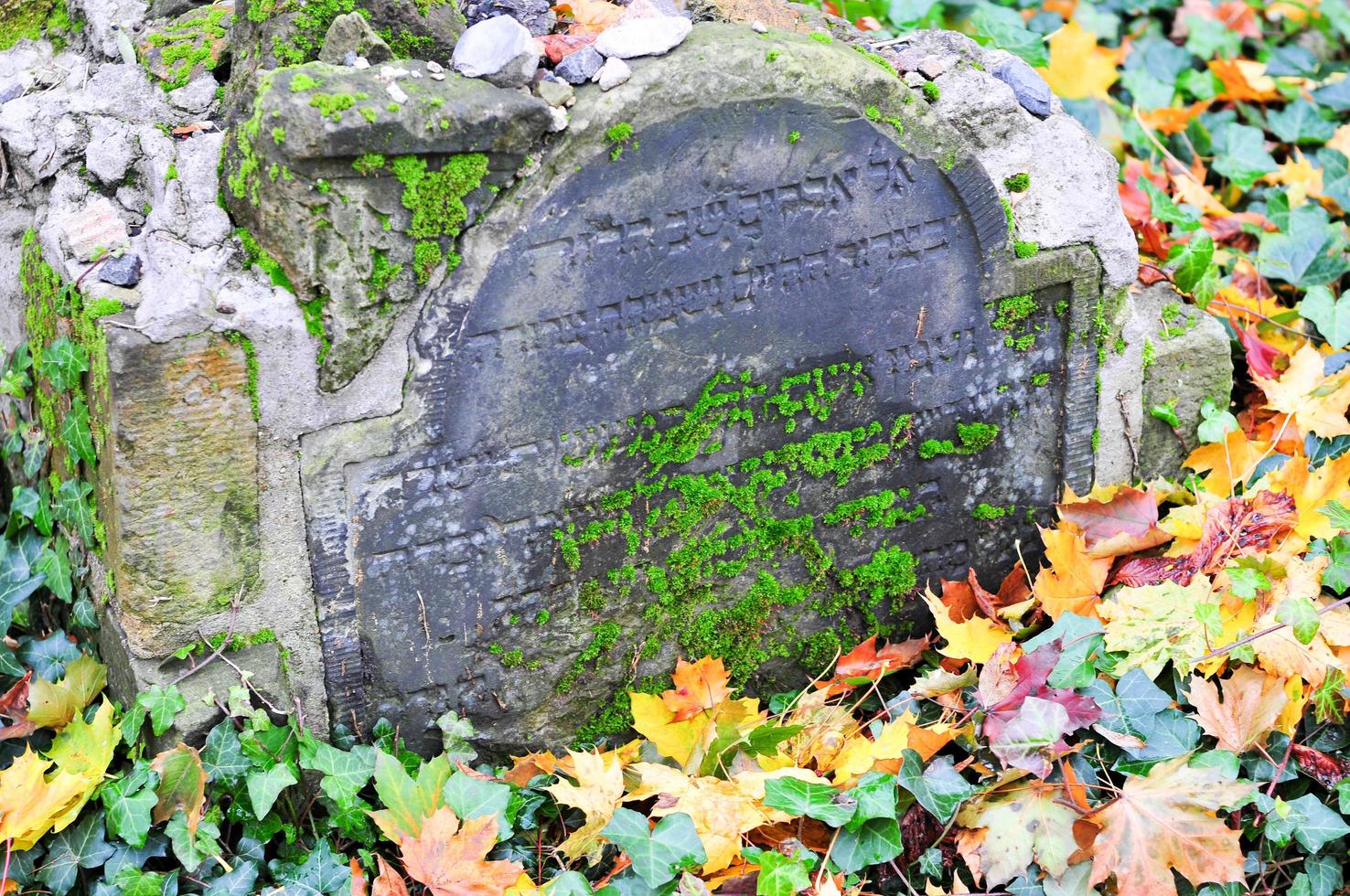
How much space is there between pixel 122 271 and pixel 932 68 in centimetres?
166

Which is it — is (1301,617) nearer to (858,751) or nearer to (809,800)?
(858,751)

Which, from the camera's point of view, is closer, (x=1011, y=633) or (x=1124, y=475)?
(x=1011, y=633)

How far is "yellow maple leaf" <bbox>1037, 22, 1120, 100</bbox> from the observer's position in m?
4.03

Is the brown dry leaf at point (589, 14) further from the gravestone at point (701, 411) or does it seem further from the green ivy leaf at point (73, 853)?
the green ivy leaf at point (73, 853)

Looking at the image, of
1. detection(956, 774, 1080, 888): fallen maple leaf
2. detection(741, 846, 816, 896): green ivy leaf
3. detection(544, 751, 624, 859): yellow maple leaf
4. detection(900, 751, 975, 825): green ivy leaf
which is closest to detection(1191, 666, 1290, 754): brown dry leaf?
detection(956, 774, 1080, 888): fallen maple leaf

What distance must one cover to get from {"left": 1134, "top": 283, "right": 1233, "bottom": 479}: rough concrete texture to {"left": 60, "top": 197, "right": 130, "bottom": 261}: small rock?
88.4 inches

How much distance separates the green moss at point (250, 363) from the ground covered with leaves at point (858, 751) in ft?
0.80

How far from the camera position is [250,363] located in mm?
2156

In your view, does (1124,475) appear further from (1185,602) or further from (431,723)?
(431,723)

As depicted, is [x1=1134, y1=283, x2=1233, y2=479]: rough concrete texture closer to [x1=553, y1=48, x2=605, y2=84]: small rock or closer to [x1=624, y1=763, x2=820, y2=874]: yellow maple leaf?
[x1=624, y1=763, x2=820, y2=874]: yellow maple leaf

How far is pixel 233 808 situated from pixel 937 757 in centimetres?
139

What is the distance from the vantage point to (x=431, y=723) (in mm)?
2605

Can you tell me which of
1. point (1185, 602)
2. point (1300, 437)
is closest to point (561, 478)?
point (1185, 602)

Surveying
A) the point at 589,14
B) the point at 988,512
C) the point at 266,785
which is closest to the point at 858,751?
the point at 988,512
